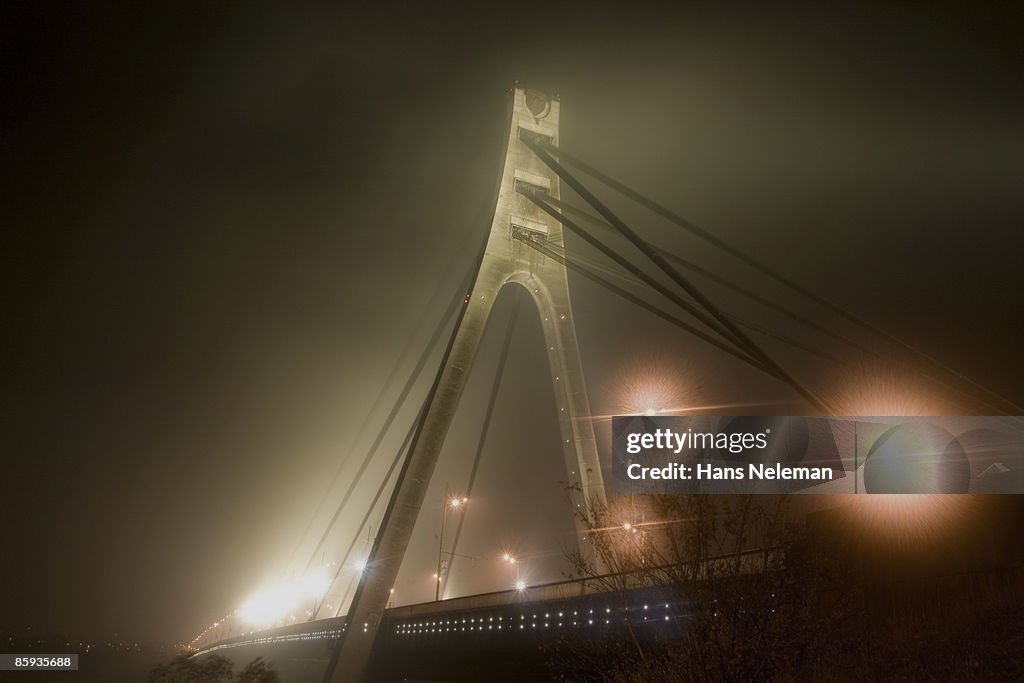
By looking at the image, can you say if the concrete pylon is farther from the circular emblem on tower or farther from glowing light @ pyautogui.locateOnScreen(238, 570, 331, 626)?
glowing light @ pyautogui.locateOnScreen(238, 570, 331, 626)

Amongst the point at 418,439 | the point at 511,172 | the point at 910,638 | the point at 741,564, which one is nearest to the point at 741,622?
the point at 741,564

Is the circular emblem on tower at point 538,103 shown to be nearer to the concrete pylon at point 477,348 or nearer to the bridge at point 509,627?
the concrete pylon at point 477,348

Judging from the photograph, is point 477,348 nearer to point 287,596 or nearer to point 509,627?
point 509,627

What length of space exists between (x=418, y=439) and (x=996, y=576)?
16420mm

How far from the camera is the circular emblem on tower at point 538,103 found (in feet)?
96.1

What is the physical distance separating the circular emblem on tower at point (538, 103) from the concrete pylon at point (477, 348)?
1.5 inches

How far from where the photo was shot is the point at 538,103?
29422 millimetres

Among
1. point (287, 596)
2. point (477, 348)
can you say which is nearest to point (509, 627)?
point (477, 348)

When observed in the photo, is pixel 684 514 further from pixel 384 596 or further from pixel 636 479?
pixel 384 596

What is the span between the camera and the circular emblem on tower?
96.1ft

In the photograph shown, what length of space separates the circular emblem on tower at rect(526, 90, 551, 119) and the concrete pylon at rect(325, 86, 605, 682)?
0.04 m

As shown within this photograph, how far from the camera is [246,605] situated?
90.9 metres

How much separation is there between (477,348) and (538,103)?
33.1ft

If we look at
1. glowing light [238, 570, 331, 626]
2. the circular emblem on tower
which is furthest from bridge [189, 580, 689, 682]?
glowing light [238, 570, 331, 626]
